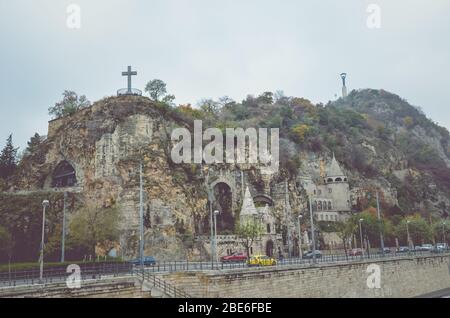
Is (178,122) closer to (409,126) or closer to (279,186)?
(279,186)

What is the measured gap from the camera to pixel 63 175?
61.5 metres

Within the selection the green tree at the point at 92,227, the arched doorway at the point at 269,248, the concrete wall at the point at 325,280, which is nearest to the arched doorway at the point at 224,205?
the arched doorway at the point at 269,248

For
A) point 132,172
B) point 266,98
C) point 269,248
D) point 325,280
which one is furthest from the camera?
point 266,98

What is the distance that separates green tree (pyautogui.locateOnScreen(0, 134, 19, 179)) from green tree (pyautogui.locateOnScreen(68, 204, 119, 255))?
17176 millimetres

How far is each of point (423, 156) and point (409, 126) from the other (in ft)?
119

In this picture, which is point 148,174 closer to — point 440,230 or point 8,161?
point 8,161

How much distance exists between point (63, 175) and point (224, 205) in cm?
2385

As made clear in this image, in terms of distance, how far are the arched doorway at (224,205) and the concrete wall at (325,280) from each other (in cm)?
2539

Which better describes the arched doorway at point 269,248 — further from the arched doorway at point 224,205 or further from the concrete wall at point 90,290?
the concrete wall at point 90,290

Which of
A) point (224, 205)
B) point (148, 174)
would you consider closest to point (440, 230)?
point (224, 205)

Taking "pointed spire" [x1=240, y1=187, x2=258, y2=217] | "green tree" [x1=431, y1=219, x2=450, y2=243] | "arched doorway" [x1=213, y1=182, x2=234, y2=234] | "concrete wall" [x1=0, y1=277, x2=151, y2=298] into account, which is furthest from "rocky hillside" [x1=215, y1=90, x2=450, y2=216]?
"concrete wall" [x1=0, y1=277, x2=151, y2=298]

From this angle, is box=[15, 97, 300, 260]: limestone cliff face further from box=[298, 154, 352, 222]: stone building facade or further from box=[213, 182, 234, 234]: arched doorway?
box=[298, 154, 352, 222]: stone building facade

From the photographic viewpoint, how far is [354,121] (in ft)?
402

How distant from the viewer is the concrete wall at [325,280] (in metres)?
29.8
